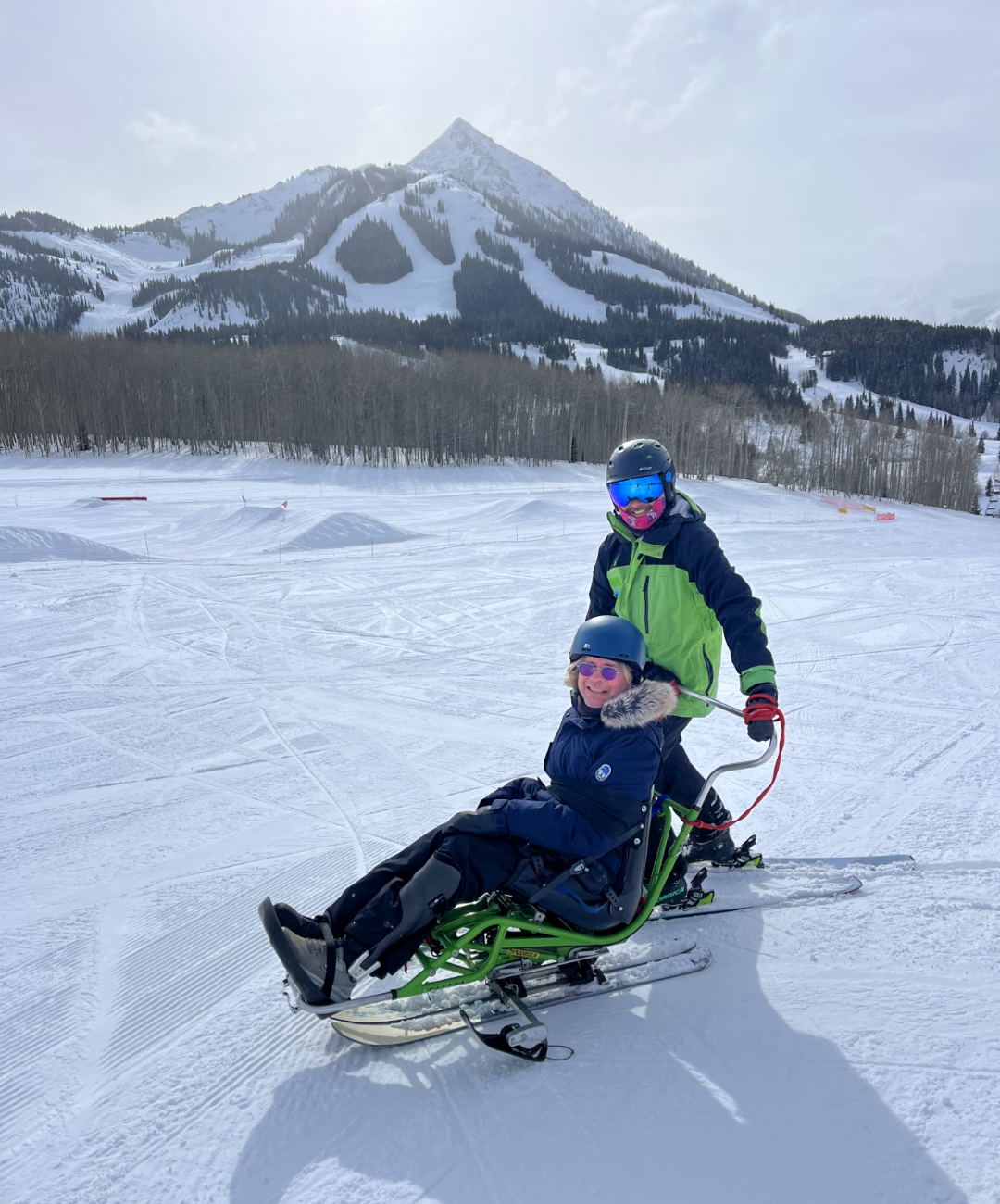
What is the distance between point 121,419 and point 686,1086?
217 feet

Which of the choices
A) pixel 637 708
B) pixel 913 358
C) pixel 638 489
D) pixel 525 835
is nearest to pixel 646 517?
pixel 638 489

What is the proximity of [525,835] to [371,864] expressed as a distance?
169 centimetres

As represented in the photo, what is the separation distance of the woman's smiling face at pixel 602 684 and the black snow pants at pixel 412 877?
2.08 ft

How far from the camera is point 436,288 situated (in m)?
128

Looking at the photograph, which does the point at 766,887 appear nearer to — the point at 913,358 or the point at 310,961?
the point at 310,961

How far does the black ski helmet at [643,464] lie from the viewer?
10.7 feet

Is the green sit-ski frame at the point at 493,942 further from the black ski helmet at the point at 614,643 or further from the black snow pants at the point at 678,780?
the black ski helmet at the point at 614,643

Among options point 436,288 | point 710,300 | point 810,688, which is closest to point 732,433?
point 810,688

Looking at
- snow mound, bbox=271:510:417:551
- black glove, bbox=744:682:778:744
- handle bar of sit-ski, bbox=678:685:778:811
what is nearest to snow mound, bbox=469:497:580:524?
snow mound, bbox=271:510:417:551

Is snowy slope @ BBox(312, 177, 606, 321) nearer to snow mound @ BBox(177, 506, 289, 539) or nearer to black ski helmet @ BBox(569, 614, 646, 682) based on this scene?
snow mound @ BBox(177, 506, 289, 539)

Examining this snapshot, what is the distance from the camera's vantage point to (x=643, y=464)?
3.26 metres

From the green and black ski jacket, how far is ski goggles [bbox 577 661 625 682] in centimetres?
61

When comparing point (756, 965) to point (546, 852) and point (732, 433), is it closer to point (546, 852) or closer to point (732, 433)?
point (546, 852)

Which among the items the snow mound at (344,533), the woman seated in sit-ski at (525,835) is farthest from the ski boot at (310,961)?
the snow mound at (344,533)
